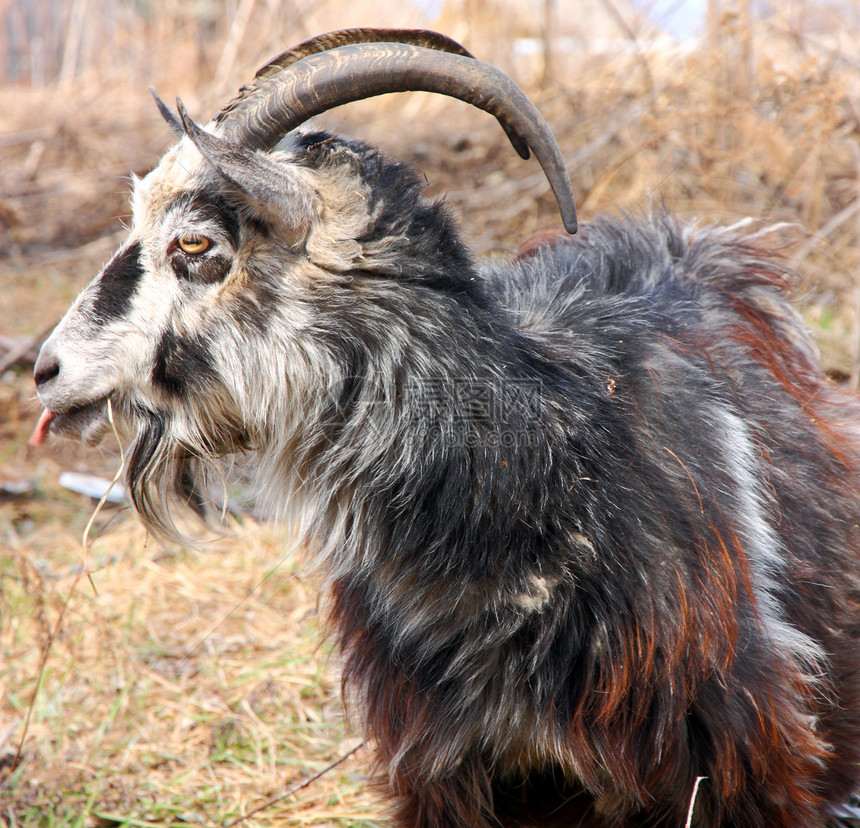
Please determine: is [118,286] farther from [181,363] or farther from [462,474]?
[462,474]

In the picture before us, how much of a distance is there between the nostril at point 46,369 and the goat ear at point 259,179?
1.93 feet

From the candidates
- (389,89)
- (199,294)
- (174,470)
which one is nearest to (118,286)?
(199,294)

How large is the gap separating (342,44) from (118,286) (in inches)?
30.5

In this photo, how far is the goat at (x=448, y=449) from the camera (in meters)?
1.97

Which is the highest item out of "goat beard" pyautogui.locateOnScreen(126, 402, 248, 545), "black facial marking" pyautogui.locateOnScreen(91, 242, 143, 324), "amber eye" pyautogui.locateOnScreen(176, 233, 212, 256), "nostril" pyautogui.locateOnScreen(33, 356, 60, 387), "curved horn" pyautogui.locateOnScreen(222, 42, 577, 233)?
"curved horn" pyautogui.locateOnScreen(222, 42, 577, 233)

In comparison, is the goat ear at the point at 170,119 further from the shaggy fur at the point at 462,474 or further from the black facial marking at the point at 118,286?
the black facial marking at the point at 118,286

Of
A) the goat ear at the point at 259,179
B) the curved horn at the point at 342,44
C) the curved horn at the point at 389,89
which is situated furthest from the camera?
the curved horn at the point at 342,44

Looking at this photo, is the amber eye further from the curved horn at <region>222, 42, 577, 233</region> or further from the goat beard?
the goat beard

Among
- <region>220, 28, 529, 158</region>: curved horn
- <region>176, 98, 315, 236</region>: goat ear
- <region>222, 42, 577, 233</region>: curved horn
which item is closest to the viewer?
<region>176, 98, 315, 236</region>: goat ear

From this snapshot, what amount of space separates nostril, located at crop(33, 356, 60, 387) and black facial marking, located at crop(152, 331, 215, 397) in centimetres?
23

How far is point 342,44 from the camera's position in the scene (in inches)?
83.1

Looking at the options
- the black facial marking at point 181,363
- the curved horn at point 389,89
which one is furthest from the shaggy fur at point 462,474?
the curved horn at point 389,89

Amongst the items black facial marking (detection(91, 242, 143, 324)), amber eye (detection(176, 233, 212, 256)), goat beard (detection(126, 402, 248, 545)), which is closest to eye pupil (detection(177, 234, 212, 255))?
amber eye (detection(176, 233, 212, 256))

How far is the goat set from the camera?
77.7 inches
